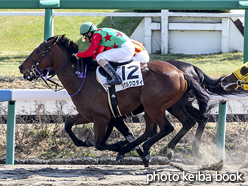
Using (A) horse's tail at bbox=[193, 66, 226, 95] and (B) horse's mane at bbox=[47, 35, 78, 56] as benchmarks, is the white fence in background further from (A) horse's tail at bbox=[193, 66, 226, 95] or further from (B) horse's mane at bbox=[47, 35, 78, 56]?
(B) horse's mane at bbox=[47, 35, 78, 56]

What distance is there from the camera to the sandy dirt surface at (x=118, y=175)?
413 centimetres

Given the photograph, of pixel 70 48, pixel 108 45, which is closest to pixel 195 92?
pixel 108 45

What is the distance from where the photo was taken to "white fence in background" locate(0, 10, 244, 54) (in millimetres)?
11750

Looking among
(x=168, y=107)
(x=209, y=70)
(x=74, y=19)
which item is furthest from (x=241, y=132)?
(x=74, y=19)

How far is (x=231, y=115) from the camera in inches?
248

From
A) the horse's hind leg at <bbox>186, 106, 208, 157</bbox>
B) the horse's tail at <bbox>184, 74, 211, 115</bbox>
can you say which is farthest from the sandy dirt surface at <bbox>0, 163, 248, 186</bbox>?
the horse's tail at <bbox>184, 74, 211, 115</bbox>

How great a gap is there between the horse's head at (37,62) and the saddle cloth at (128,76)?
0.78 meters

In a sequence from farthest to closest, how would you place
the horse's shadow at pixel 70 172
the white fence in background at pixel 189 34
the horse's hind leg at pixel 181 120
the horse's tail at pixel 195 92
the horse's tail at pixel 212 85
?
the white fence in background at pixel 189 34 < the horse's tail at pixel 212 85 < the horse's hind leg at pixel 181 120 < the horse's tail at pixel 195 92 < the horse's shadow at pixel 70 172

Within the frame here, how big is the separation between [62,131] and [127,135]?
126 cm

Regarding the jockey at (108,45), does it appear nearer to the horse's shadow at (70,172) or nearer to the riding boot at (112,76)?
the riding boot at (112,76)

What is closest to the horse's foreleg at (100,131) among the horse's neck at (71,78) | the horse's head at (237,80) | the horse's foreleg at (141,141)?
the horse's foreleg at (141,141)

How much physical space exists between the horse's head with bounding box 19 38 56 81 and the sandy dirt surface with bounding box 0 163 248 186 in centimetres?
123

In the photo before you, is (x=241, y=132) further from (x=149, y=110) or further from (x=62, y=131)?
(x=62, y=131)

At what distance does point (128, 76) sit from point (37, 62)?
1.25m
